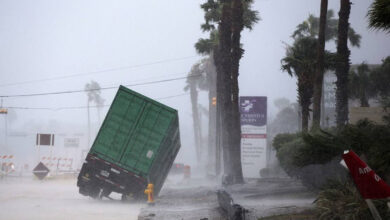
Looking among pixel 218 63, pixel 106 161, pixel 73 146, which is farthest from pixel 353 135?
pixel 73 146

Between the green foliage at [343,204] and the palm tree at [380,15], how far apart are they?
305 cm

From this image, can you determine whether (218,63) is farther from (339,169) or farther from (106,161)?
(339,169)

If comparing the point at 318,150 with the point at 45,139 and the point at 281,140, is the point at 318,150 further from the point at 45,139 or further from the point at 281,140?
the point at 45,139

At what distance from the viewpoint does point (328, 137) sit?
12.2 meters

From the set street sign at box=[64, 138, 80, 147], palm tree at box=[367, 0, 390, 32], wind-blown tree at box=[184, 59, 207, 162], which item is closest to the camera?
palm tree at box=[367, 0, 390, 32]

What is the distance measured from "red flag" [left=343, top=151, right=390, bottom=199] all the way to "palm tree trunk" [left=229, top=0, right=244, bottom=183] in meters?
19.7

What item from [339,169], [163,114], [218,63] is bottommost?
[339,169]

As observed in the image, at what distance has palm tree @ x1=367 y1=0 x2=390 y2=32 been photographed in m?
8.34

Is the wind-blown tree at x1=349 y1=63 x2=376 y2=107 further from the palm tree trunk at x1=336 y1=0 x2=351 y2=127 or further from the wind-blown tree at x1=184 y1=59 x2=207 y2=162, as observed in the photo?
the wind-blown tree at x1=184 y1=59 x2=207 y2=162

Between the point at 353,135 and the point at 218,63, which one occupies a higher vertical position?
the point at 218,63

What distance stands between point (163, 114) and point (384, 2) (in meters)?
12.2

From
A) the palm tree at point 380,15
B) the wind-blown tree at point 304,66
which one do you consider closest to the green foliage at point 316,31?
the wind-blown tree at point 304,66

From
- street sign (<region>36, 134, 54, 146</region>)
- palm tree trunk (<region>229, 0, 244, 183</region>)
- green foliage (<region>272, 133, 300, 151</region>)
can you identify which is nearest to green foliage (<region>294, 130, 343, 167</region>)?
green foliage (<region>272, 133, 300, 151</region>)

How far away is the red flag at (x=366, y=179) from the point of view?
6125mm
